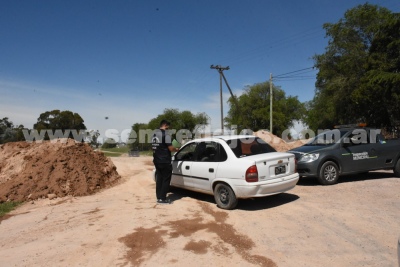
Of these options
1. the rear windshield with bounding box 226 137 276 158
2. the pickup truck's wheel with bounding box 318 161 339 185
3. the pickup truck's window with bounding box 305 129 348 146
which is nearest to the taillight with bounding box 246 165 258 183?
the rear windshield with bounding box 226 137 276 158

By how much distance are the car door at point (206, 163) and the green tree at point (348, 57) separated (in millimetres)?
24292

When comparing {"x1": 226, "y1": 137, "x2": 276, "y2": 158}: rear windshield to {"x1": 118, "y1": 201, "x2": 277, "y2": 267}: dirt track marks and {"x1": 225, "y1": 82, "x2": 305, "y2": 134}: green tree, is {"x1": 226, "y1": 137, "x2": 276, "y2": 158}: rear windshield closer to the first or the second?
{"x1": 118, "y1": 201, "x2": 277, "y2": 267}: dirt track marks

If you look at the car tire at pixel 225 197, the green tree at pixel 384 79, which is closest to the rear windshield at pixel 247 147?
the car tire at pixel 225 197

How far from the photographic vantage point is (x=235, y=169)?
600cm

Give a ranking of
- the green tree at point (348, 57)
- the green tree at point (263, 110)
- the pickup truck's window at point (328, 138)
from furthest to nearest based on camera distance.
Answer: the green tree at point (263, 110) < the green tree at point (348, 57) < the pickup truck's window at point (328, 138)

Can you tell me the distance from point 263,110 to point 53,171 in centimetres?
5506

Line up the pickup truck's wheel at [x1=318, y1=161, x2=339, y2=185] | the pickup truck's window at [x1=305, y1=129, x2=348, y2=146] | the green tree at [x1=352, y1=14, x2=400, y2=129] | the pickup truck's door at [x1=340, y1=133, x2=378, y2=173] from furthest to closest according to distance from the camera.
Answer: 1. the green tree at [x1=352, y1=14, x2=400, y2=129]
2. the pickup truck's window at [x1=305, y1=129, x2=348, y2=146]
3. the pickup truck's door at [x1=340, y1=133, x2=378, y2=173]
4. the pickup truck's wheel at [x1=318, y1=161, x2=339, y2=185]

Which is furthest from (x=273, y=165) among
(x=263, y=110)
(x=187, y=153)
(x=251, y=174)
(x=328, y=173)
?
(x=263, y=110)

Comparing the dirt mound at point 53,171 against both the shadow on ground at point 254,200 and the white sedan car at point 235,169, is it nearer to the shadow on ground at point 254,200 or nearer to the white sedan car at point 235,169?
the shadow on ground at point 254,200

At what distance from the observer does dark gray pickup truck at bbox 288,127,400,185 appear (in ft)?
28.0

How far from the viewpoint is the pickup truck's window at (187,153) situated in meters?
7.31

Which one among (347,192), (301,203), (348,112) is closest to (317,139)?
(347,192)

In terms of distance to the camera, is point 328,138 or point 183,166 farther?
point 328,138

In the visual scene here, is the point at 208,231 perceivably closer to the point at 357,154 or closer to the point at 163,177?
the point at 163,177
